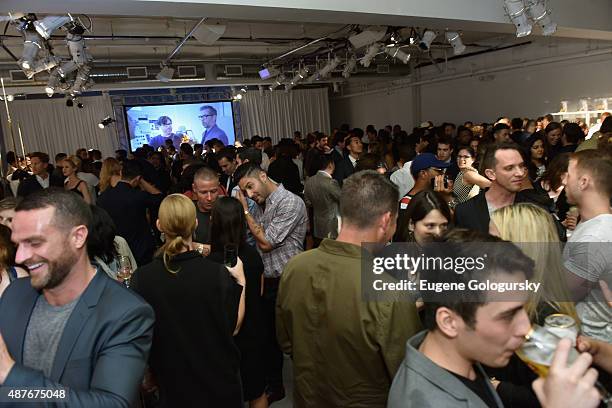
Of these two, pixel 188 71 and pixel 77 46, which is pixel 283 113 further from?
pixel 77 46

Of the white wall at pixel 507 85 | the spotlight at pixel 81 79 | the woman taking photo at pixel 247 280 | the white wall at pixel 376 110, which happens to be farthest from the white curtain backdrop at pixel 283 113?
the woman taking photo at pixel 247 280

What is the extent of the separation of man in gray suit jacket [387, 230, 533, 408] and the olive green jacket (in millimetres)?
358

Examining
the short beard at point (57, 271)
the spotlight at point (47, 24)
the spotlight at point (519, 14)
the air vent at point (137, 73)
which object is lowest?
the short beard at point (57, 271)

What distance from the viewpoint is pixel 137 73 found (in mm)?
8625

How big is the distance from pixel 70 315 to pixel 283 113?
13346mm

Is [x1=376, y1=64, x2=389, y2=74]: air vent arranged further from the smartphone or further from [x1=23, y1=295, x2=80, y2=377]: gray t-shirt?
[x1=23, y1=295, x2=80, y2=377]: gray t-shirt

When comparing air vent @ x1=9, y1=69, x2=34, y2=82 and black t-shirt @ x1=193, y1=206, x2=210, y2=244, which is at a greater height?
Result: air vent @ x1=9, y1=69, x2=34, y2=82

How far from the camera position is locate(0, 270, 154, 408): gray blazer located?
47.6 inches

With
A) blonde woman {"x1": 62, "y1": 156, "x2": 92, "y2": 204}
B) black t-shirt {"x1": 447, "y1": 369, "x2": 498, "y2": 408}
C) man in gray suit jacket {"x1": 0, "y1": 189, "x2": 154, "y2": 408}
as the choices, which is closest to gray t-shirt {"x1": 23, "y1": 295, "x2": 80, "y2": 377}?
man in gray suit jacket {"x1": 0, "y1": 189, "x2": 154, "y2": 408}

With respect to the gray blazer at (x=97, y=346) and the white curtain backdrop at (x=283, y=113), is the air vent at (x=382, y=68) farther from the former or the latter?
the gray blazer at (x=97, y=346)

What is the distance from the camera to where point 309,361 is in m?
Result: 1.77

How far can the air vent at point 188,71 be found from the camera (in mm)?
8969

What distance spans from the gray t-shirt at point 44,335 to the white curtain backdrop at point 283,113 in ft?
41.1

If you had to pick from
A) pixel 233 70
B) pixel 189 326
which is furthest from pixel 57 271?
pixel 233 70
